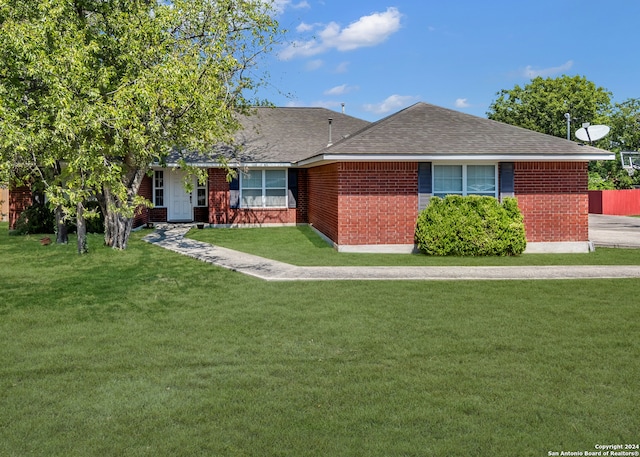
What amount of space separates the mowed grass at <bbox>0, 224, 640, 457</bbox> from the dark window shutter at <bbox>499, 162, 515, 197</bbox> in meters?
5.74

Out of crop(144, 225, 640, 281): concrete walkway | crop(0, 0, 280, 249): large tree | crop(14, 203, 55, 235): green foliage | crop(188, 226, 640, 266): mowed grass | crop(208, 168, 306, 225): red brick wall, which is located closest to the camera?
crop(0, 0, 280, 249): large tree

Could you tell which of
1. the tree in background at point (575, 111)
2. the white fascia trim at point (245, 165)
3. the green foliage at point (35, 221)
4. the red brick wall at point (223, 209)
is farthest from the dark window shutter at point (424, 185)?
the tree in background at point (575, 111)

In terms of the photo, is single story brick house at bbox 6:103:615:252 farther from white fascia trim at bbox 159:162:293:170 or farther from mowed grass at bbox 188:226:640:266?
white fascia trim at bbox 159:162:293:170

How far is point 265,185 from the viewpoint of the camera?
2388cm

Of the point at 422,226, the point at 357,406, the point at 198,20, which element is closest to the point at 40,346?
the point at 357,406

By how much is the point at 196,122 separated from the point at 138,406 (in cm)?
1013

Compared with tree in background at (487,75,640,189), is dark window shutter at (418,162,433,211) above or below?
below

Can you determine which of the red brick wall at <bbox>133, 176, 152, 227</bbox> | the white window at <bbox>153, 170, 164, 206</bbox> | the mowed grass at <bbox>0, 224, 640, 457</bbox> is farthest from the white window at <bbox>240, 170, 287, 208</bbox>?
the mowed grass at <bbox>0, 224, 640, 457</bbox>

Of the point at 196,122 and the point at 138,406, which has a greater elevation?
the point at 196,122

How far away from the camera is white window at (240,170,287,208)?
77.8 ft

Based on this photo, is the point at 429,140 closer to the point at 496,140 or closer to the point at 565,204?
the point at 496,140

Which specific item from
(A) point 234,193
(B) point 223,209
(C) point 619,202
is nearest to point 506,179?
(A) point 234,193

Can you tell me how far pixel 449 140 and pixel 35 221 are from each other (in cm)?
1561

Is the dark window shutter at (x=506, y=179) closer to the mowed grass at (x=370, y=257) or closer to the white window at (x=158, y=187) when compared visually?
the mowed grass at (x=370, y=257)
